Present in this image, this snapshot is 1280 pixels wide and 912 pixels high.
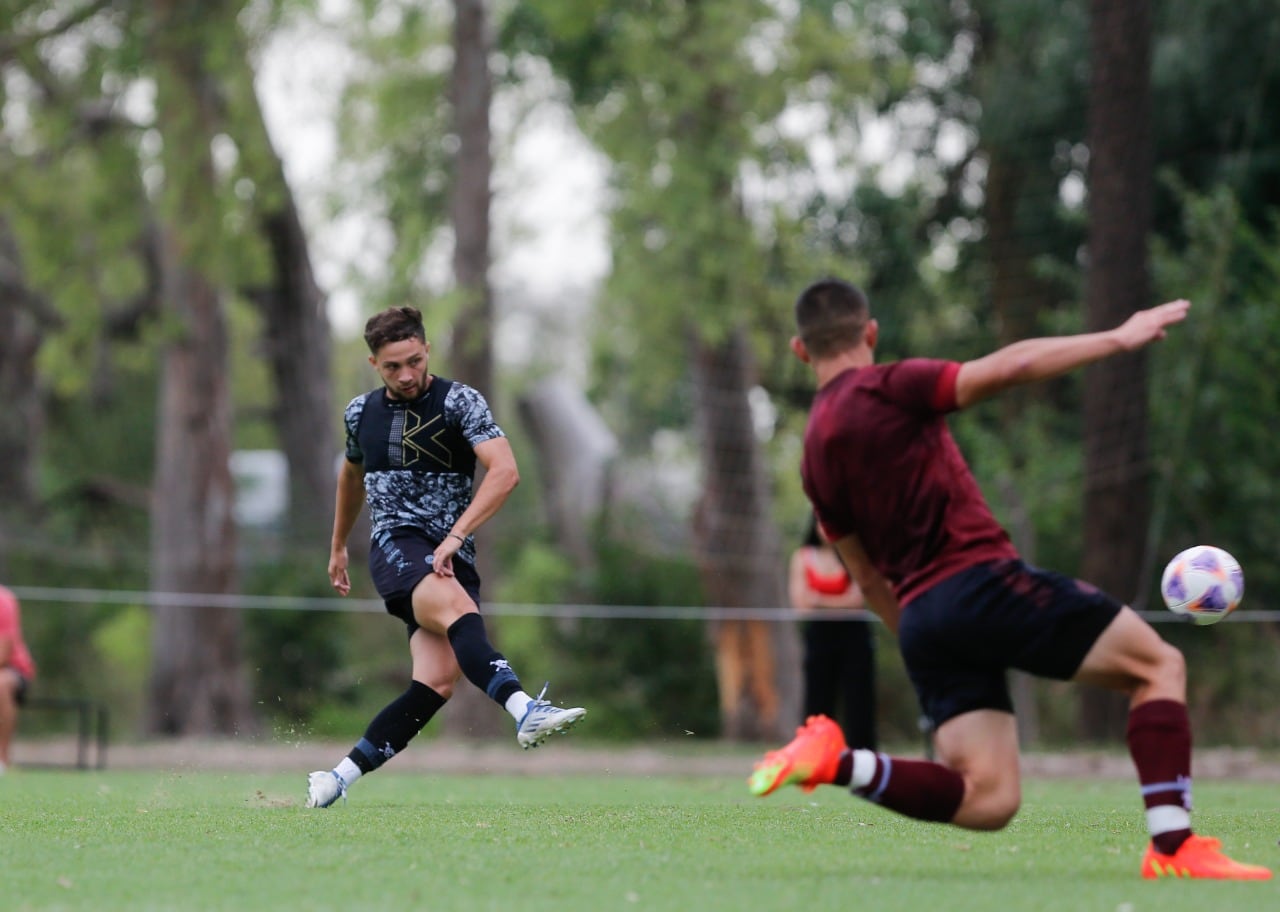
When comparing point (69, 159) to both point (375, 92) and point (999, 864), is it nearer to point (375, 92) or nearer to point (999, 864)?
point (375, 92)

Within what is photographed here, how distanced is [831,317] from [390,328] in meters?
2.36

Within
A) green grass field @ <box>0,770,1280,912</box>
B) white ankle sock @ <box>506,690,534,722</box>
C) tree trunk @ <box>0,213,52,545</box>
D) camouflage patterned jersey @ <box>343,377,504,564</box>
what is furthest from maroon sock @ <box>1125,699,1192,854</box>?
tree trunk @ <box>0,213,52,545</box>

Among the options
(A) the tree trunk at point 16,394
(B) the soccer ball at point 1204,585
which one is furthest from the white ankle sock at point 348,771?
(A) the tree trunk at point 16,394

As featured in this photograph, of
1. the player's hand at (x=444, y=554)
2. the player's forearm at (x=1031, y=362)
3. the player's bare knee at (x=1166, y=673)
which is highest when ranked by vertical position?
the player's forearm at (x=1031, y=362)

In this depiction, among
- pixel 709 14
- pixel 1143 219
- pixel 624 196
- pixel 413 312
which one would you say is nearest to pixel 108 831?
pixel 413 312

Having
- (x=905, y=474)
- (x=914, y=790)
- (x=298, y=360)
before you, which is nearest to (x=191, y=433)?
(x=298, y=360)

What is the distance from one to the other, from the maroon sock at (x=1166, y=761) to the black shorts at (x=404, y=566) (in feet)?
10.2

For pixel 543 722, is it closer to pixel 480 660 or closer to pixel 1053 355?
pixel 480 660

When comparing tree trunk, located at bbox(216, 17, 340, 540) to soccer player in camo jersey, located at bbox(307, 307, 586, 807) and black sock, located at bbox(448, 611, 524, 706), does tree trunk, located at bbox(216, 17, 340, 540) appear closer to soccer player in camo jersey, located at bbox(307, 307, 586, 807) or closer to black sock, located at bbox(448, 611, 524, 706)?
soccer player in camo jersey, located at bbox(307, 307, 586, 807)

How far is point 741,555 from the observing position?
21.1 m

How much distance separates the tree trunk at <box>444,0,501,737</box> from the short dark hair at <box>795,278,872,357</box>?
13198 mm

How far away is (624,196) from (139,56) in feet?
19.5

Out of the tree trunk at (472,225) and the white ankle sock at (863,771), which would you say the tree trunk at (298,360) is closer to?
the tree trunk at (472,225)

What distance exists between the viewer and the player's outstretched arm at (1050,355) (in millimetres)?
4984
